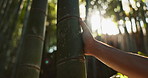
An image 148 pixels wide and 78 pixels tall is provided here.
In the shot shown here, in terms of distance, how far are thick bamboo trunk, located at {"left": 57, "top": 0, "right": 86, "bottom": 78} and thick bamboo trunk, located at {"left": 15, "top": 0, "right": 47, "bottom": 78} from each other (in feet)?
1.66

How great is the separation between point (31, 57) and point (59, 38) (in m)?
0.52

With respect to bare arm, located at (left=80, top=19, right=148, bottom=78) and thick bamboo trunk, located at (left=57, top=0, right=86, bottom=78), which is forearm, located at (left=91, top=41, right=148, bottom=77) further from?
thick bamboo trunk, located at (left=57, top=0, right=86, bottom=78)

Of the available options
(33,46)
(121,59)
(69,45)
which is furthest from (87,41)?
(33,46)

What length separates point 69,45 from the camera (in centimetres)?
89

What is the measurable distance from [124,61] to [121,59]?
0.6 inches

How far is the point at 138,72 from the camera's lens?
70cm

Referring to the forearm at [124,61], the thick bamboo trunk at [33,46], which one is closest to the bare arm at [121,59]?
the forearm at [124,61]

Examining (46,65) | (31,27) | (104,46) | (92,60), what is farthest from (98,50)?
(46,65)

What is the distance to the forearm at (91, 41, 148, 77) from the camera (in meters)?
0.71

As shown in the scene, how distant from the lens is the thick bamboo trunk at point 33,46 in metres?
1.35

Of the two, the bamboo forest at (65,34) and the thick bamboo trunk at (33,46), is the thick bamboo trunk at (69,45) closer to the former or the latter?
the bamboo forest at (65,34)

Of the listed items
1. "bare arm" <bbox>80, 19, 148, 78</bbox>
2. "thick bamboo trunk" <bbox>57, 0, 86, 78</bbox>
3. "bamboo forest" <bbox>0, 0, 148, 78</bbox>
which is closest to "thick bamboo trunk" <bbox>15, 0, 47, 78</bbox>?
"bamboo forest" <bbox>0, 0, 148, 78</bbox>

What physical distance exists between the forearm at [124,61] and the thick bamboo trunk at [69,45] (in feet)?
0.37

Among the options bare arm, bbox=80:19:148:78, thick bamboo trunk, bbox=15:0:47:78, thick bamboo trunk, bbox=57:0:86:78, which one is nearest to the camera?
bare arm, bbox=80:19:148:78
